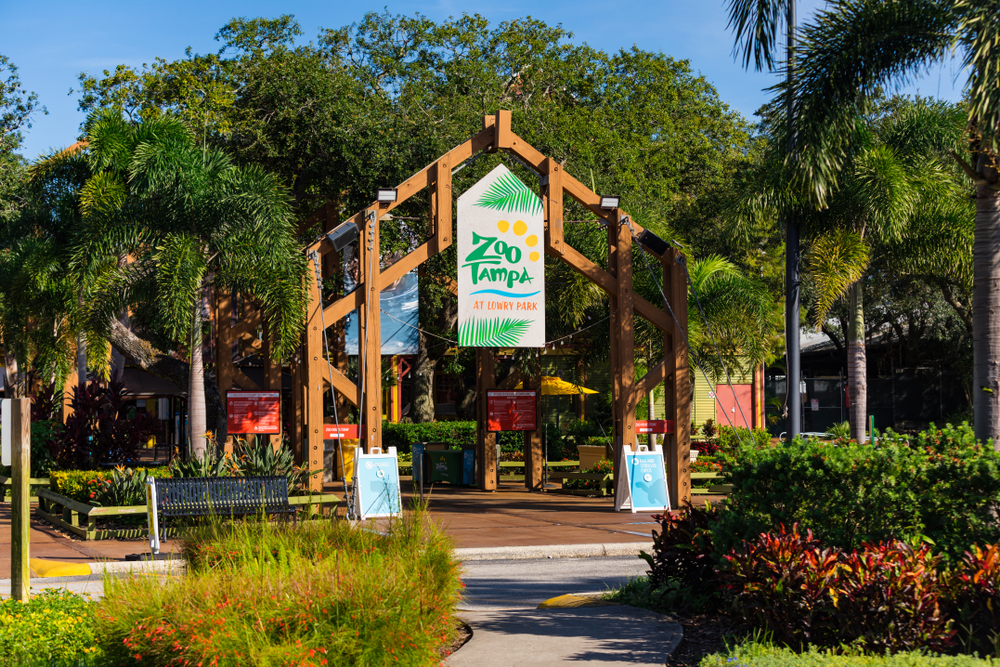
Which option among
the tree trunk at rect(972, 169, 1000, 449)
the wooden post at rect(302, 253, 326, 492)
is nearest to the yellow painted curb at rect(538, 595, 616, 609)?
the tree trunk at rect(972, 169, 1000, 449)

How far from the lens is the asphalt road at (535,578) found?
376 inches

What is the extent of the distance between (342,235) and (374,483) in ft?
14.1

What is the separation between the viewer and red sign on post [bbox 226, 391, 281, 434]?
1789 centimetres

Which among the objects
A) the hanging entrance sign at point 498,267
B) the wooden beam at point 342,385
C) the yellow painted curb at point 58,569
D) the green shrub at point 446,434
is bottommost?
the yellow painted curb at point 58,569

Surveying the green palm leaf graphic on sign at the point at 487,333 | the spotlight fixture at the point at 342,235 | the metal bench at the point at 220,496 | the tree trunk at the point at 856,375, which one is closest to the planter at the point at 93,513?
the metal bench at the point at 220,496

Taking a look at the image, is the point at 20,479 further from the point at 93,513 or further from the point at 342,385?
the point at 342,385

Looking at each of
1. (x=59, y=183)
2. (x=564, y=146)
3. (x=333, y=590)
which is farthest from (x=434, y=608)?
(x=564, y=146)

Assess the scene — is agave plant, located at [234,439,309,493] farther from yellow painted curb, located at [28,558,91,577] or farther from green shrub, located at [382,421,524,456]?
green shrub, located at [382,421,524,456]

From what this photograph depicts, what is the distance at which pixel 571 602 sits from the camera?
8.77m

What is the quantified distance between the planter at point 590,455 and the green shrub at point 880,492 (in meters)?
15.0

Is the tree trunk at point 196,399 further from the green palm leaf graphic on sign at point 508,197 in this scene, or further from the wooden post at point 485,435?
the wooden post at point 485,435

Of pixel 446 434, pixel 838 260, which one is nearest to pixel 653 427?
pixel 838 260

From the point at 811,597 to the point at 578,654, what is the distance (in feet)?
5.31

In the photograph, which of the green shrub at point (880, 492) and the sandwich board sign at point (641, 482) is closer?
the green shrub at point (880, 492)
